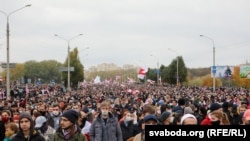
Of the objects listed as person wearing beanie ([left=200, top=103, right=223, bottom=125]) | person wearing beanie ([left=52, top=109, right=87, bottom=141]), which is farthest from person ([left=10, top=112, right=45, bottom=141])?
person wearing beanie ([left=200, top=103, right=223, bottom=125])

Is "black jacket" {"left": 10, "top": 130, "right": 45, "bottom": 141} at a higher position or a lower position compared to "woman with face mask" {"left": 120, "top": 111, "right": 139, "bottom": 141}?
higher

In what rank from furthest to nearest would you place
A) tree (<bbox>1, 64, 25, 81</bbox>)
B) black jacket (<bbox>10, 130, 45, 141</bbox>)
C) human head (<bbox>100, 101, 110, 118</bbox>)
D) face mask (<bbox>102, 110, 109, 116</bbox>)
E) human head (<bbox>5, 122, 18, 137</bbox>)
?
tree (<bbox>1, 64, 25, 81</bbox>) < face mask (<bbox>102, 110, 109, 116</bbox>) < human head (<bbox>100, 101, 110, 118</bbox>) < human head (<bbox>5, 122, 18, 137</bbox>) < black jacket (<bbox>10, 130, 45, 141</bbox>)

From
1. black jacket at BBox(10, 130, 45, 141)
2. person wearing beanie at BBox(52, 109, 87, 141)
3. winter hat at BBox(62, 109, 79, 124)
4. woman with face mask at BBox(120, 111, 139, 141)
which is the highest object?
winter hat at BBox(62, 109, 79, 124)

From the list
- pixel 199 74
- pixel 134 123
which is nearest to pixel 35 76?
pixel 199 74

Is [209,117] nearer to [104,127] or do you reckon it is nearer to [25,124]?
[25,124]

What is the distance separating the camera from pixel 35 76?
16150cm

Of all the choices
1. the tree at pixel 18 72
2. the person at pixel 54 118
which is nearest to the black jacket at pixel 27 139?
the person at pixel 54 118

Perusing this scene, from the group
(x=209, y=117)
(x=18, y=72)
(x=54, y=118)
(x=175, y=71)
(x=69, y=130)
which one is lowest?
(x=54, y=118)

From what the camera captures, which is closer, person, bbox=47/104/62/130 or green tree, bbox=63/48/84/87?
person, bbox=47/104/62/130

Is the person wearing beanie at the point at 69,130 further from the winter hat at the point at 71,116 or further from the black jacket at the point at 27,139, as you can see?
the black jacket at the point at 27,139

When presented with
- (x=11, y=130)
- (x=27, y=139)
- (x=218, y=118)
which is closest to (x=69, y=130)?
(x=27, y=139)

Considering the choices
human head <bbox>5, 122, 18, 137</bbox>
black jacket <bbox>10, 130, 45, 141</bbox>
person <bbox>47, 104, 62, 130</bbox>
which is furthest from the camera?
person <bbox>47, 104, 62, 130</bbox>

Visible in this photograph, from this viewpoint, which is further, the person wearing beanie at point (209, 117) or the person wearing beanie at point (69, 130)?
the person wearing beanie at point (209, 117)

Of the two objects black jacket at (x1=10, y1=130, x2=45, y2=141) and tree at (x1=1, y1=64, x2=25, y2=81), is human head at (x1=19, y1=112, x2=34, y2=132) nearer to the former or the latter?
black jacket at (x1=10, y1=130, x2=45, y2=141)
